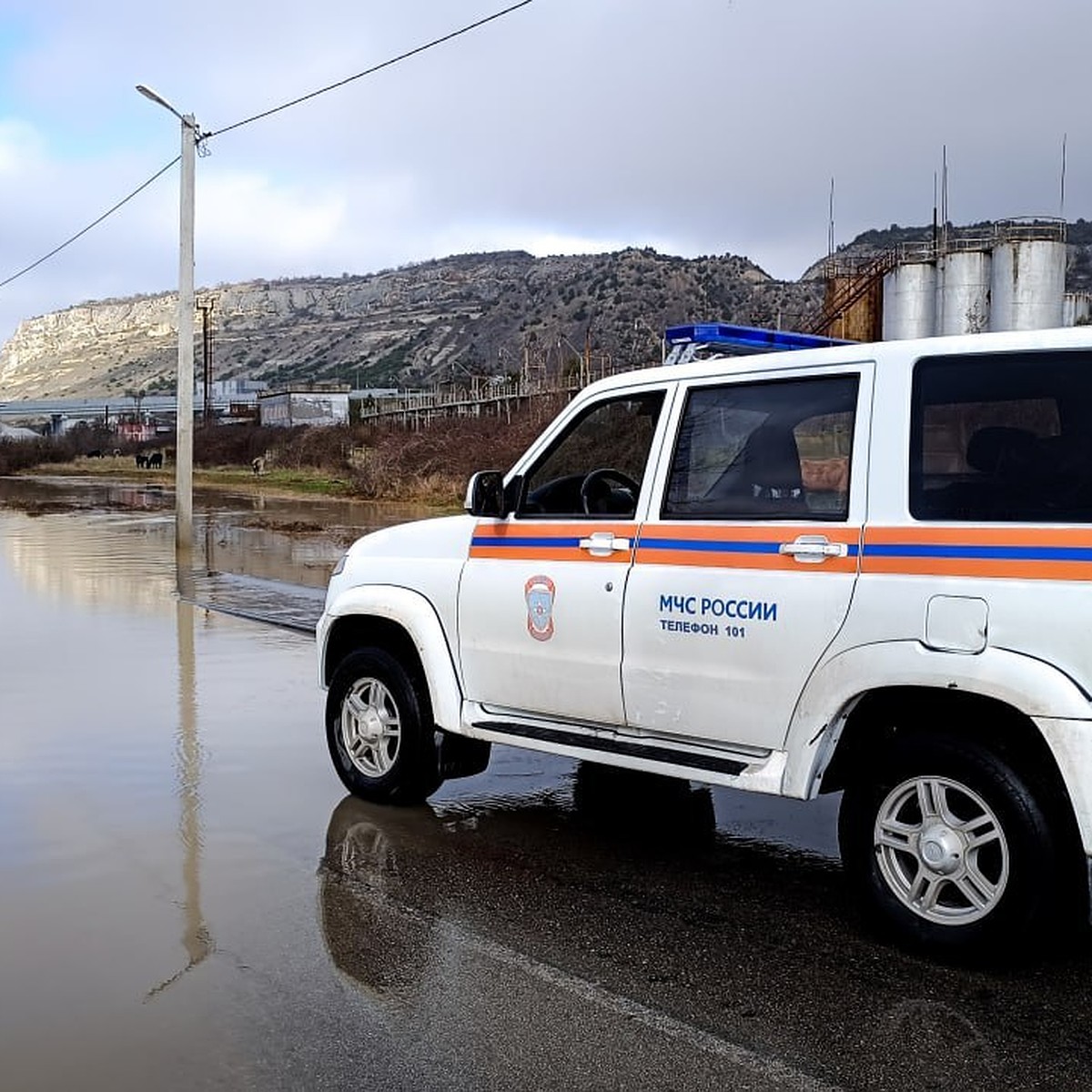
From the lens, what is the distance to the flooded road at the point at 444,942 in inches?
163

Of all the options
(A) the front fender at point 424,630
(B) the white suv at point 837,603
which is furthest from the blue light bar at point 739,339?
(A) the front fender at point 424,630

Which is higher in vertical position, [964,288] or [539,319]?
[539,319]

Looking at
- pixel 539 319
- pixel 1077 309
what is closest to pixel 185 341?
pixel 1077 309

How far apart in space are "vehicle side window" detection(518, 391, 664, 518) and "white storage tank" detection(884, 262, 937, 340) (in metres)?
40.4

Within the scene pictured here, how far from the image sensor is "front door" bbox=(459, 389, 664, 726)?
5.93 metres

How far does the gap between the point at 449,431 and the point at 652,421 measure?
34921 millimetres

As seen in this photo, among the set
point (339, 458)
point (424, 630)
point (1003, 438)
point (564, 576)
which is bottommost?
point (424, 630)

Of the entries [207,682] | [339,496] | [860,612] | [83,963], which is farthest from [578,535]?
[339,496]

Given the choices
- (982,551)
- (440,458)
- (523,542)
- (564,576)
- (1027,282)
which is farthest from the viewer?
(1027,282)

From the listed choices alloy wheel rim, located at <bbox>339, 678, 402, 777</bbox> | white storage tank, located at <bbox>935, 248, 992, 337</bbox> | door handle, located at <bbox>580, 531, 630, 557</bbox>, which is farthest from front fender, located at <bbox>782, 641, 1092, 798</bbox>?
white storage tank, located at <bbox>935, 248, 992, 337</bbox>

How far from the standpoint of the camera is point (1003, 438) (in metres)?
4.93

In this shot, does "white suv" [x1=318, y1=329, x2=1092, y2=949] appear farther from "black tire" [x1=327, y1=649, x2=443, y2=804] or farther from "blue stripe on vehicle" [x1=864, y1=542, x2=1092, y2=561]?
"black tire" [x1=327, y1=649, x2=443, y2=804]

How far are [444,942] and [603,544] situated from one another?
1.84 metres

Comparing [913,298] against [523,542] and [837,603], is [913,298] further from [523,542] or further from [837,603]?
[837,603]
